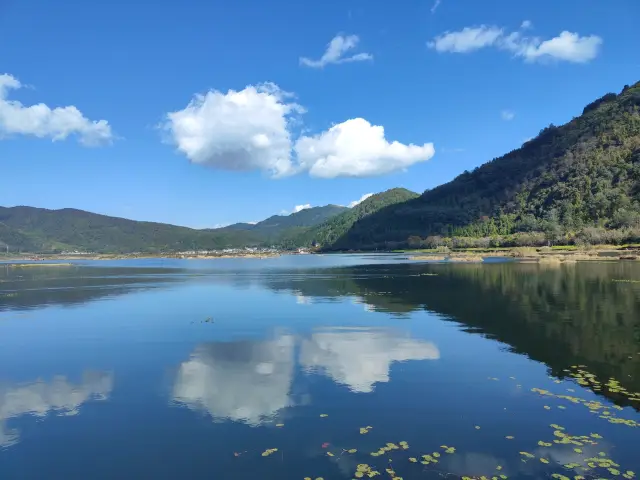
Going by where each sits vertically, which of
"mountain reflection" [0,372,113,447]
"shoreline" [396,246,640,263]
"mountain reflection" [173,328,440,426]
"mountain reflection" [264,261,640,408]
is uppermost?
"shoreline" [396,246,640,263]

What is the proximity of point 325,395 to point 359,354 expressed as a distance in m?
8.13

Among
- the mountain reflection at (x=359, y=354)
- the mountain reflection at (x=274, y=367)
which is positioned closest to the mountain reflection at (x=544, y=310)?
the mountain reflection at (x=359, y=354)

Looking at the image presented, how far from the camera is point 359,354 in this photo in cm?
2958

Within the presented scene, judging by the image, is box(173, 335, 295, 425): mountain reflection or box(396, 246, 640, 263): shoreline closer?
box(173, 335, 295, 425): mountain reflection

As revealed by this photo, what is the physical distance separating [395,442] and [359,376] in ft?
28.9

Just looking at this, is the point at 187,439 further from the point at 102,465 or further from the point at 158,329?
the point at 158,329

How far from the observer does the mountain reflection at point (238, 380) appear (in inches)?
798

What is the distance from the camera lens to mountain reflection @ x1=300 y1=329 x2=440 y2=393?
25.0m

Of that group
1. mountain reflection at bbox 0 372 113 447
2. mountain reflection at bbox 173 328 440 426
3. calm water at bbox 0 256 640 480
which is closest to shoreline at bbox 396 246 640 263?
calm water at bbox 0 256 640 480

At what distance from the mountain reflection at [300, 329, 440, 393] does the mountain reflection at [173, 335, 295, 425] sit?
5.96 feet

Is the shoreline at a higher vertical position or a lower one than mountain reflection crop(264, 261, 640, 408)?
higher

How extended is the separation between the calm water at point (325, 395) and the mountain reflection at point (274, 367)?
14 cm

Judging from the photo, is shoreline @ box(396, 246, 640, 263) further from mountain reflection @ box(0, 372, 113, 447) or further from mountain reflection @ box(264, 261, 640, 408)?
mountain reflection @ box(0, 372, 113, 447)

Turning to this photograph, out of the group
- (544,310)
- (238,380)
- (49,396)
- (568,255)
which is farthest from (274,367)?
Result: (568,255)
